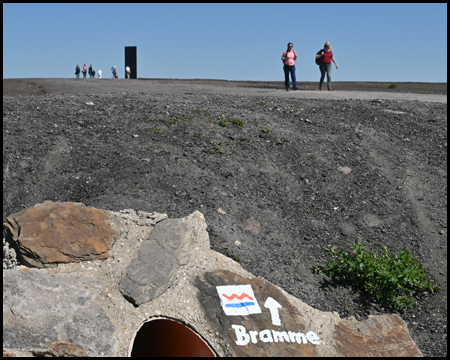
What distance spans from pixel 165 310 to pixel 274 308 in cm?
103

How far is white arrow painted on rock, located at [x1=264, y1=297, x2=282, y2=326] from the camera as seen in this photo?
16.0ft

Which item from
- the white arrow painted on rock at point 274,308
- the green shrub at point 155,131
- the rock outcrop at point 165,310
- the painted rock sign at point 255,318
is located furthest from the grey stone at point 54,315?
the green shrub at point 155,131

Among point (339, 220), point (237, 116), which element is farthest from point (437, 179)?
point (237, 116)

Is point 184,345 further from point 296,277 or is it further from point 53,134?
point 53,134

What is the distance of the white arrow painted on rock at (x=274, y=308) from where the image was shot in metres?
4.87

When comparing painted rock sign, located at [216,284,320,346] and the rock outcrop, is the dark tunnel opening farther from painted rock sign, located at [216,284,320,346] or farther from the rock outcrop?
painted rock sign, located at [216,284,320,346]

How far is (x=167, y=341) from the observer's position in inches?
206

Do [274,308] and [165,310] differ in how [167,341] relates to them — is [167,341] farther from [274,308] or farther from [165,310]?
[274,308]

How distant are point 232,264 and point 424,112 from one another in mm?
5671

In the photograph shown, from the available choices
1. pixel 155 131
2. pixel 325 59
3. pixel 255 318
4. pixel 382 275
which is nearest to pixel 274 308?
pixel 255 318

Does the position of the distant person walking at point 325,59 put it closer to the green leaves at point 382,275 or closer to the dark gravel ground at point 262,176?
the dark gravel ground at point 262,176

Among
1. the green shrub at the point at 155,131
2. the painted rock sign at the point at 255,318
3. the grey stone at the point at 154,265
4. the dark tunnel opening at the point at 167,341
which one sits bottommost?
the dark tunnel opening at the point at 167,341

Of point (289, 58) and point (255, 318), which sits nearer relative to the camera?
point (255, 318)

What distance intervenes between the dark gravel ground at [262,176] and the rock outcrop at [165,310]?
274mm
